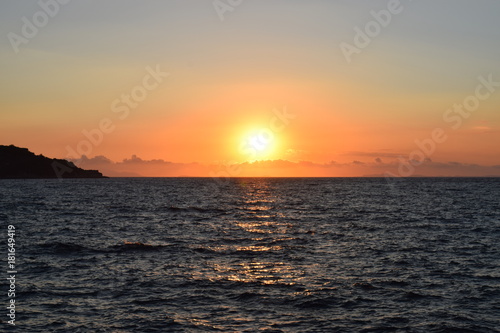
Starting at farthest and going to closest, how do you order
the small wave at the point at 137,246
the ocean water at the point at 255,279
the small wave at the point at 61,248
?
the small wave at the point at 137,246
the small wave at the point at 61,248
the ocean water at the point at 255,279

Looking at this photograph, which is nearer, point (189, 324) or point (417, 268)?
point (189, 324)

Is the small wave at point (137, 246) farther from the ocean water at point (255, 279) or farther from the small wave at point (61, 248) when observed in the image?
the small wave at point (61, 248)

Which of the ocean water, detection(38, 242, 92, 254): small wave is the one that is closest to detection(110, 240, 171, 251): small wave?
the ocean water

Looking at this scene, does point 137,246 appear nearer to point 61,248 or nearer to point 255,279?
point 61,248

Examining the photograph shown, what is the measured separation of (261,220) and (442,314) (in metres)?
41.6

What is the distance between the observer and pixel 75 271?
29438 mm

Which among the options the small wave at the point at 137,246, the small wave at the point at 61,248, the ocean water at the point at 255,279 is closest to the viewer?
the ocean water at the point at 255,279

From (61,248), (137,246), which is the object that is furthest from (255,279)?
(61,248)

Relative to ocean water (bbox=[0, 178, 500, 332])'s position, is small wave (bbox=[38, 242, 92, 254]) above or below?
above

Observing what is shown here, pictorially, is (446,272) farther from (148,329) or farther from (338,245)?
(148,329)

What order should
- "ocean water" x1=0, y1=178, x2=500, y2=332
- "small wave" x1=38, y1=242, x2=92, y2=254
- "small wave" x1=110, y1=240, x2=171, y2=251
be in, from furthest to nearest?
"small wave" x1=110, y1=240, x2=171, y2=251
"small wave" x1=38, y1=242, x2=92, y2=254
"ocean water" x1=0, y1=178, x2=500, y2=332

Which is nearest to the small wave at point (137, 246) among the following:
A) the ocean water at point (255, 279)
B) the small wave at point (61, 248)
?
the ocean water at point (255, 279)

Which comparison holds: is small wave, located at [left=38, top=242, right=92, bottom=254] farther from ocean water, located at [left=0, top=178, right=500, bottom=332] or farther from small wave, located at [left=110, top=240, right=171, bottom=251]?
small wave, located at [left=110, top=240, right=171, bottom=251]

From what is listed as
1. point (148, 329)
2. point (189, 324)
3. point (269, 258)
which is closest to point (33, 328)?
point (148, 329)
